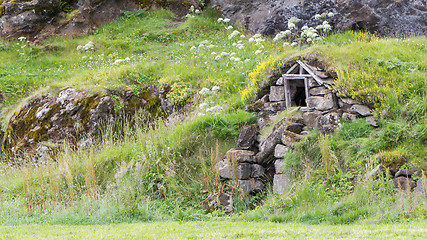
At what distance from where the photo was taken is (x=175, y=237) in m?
5.87

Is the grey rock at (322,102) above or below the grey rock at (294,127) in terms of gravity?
above

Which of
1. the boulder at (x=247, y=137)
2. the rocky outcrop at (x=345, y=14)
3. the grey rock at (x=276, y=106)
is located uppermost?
the rocky outcrop at (x=345, y=14)

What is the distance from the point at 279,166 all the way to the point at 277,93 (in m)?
2.32

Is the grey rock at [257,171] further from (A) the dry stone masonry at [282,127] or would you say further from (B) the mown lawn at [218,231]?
(B) the mown lawn at [218,231]

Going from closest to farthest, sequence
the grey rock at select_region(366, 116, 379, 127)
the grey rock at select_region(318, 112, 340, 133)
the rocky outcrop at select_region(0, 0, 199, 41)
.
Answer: the grey rock at select_region(366, 116, 379, 127) < the grey rock at select_region(318, 112, 340, 133) < the rocky outcrop at select_region(0, 0, 199, 41)

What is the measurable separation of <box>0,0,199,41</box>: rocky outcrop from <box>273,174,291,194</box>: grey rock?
1445 cm

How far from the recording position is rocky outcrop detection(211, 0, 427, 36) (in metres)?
14.8

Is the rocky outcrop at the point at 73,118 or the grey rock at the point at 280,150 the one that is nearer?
the grey rock at the point at 280,150

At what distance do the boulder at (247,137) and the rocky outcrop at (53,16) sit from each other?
42.8 feet

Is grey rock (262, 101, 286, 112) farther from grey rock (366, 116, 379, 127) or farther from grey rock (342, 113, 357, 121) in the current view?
grey rock (366, 116, 379, 127)

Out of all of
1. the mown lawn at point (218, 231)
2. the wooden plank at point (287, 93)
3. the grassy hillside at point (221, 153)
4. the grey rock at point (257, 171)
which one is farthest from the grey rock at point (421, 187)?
the wooden plank at point (287, 93)

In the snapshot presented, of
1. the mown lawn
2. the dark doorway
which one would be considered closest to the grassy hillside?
the mown lawn

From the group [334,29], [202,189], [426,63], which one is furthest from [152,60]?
[426,63]

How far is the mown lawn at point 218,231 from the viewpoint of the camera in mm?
5480
